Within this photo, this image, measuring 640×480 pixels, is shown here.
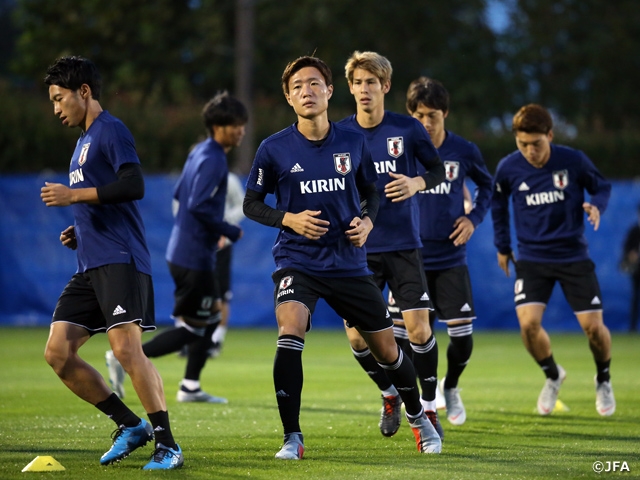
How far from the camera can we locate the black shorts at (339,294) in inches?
259

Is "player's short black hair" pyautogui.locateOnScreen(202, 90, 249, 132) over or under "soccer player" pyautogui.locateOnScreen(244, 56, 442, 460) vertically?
over

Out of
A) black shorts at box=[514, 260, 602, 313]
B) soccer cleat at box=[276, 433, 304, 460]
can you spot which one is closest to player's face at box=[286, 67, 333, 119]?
soccer cleat at box=[276, 433, 304, 460]

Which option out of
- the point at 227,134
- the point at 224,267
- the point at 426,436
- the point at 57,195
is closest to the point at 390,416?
the point at 426,436

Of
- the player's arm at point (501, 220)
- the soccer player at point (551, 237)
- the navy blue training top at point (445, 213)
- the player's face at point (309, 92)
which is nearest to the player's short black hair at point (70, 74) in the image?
the player's face at point (309, 92)

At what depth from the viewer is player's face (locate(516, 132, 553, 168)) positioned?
9125 millimetres

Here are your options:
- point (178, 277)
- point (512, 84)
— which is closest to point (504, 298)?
point (178, 277)

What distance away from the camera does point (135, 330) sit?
6.31 m

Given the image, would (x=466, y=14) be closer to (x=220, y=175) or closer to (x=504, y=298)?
(x=504, y=298)

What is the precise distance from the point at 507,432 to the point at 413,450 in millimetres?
1154

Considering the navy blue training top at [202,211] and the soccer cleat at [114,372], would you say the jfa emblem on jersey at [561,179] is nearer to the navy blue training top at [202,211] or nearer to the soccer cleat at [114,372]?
the navy blue training top at [202,211]

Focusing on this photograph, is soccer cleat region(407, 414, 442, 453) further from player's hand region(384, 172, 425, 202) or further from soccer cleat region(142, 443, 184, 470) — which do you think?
soccer cleat region(142, 443, 184, 470)

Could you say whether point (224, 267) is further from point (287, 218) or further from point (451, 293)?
point (287, 218)

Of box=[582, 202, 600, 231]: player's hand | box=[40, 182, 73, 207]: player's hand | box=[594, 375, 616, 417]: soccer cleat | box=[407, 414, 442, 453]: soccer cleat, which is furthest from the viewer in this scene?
box=[594, 375, 616, 417]: soccer cleat

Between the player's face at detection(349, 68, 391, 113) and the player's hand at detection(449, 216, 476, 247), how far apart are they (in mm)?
1270
